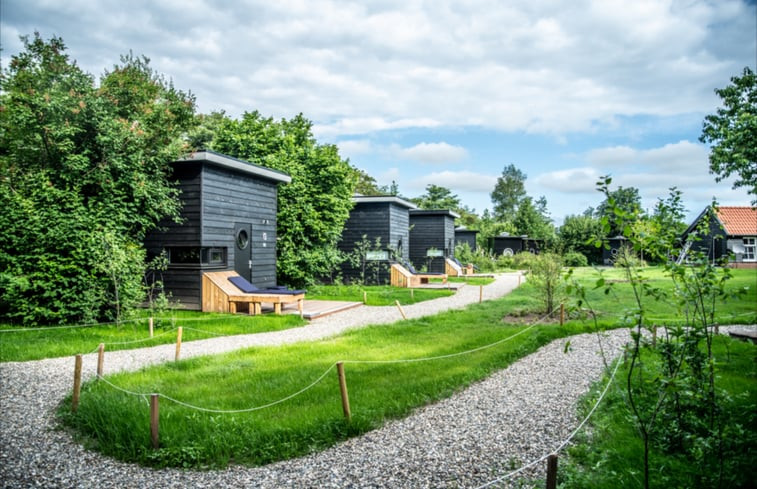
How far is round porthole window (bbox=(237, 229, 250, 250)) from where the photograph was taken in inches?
550

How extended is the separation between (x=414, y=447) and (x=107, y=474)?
2.66 meters

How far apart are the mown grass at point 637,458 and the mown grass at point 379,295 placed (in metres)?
10.8

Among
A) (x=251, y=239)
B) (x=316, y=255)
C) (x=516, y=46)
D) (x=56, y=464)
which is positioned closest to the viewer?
(x=56, y=464)

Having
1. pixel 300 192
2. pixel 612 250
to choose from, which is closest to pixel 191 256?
pixel 300 192

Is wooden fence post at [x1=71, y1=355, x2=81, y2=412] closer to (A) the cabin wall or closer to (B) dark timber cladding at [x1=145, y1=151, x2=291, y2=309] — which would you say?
(B) dark timber cladding at [x1=145, y1=151, x2=291, y2=309]

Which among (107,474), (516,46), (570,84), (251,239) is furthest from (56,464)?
(570,84)

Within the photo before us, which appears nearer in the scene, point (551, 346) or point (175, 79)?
point (551, 346)

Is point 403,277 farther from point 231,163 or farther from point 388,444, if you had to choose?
point 388,444

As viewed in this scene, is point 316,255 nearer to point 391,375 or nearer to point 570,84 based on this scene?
point 570,84

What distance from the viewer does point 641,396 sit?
17.0 feet

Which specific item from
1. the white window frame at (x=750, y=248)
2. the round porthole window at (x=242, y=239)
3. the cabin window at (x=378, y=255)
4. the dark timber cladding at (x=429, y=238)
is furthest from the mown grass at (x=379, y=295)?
the white window frame at (x=750, y=248)

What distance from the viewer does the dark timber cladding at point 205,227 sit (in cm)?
1255

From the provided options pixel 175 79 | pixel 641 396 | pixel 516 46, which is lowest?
pixel 641 396

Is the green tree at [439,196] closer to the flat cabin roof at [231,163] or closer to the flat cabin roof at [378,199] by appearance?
the flat cabin roof at [378,199]
